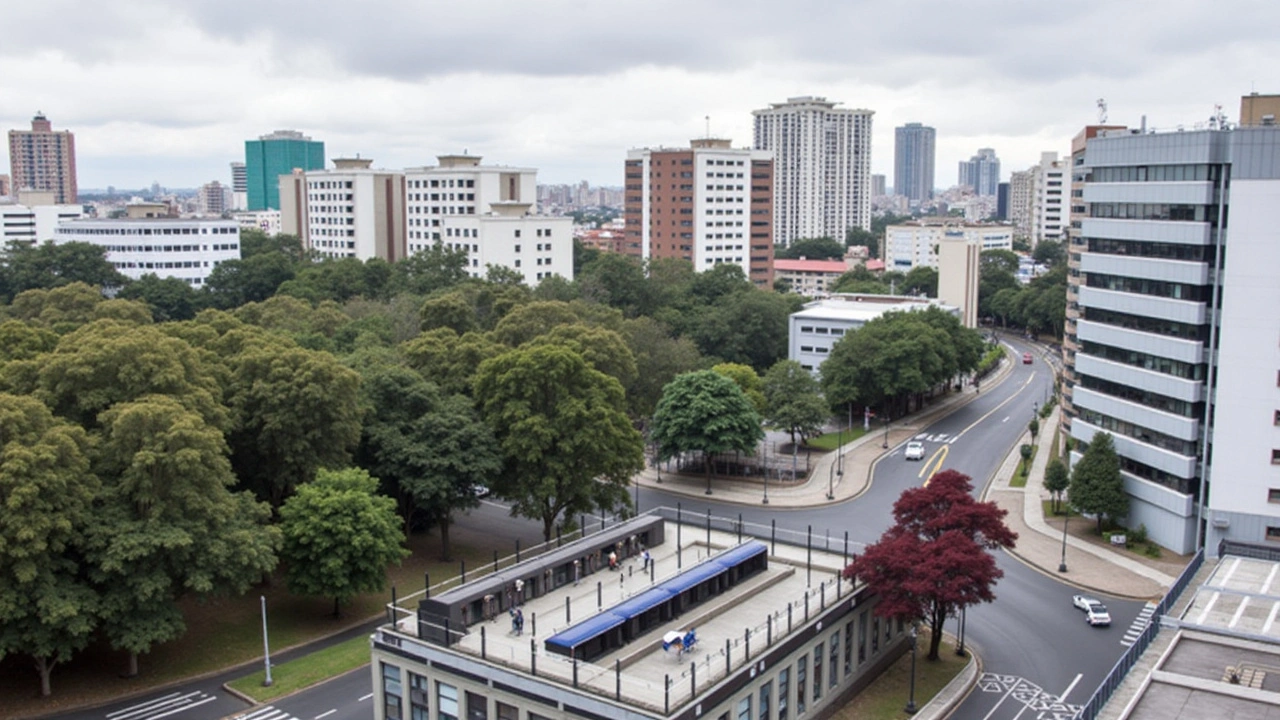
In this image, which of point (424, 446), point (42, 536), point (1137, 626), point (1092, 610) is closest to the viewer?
point (42, 536)

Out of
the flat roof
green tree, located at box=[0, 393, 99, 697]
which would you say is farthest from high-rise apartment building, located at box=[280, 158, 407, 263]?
the flat roof

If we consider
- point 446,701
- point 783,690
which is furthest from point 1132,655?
point 446,701

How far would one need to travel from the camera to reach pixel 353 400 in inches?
1983

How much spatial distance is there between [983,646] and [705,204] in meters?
120

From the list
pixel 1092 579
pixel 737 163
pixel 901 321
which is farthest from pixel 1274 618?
pixel 737 163

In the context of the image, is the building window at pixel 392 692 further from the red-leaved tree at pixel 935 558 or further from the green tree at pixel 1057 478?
the green tree at pixel 1057 478

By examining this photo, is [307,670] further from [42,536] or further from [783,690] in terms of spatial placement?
[783,690]

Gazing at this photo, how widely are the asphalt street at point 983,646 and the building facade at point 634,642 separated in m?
4.32

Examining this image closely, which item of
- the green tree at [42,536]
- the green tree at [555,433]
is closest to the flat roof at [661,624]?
the green tree at [555,433]

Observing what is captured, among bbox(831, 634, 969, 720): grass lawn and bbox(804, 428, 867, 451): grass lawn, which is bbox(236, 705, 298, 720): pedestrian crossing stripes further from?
bbox(804, 428, 867, 451): grass lawn

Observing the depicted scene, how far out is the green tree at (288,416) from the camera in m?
48.3

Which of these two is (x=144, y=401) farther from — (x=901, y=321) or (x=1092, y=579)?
(x=901, y=321)

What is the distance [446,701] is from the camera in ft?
111

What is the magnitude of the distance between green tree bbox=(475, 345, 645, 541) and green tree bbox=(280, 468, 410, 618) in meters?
9.17
